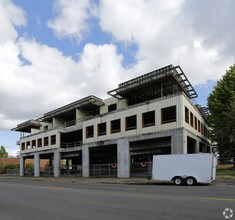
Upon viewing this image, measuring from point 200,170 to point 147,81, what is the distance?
1694 centimetres

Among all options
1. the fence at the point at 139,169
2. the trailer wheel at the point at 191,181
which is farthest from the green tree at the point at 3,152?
the trailer wheel at the point at 191,181

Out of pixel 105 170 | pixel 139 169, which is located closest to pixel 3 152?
pixel 105 170

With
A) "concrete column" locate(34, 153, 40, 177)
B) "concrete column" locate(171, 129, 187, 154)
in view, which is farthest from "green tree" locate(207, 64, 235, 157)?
"concrete column" locate(34, 153, 40, 177)

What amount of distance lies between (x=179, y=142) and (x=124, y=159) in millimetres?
8134

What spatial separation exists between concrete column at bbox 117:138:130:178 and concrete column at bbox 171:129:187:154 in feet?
22.1

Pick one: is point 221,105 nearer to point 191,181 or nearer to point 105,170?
point 105,170

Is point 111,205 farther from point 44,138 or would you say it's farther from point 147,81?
point 44,138

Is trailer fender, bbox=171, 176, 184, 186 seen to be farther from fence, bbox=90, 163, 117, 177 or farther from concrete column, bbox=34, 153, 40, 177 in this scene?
concrete column, bbox=34, 153, 40, 177

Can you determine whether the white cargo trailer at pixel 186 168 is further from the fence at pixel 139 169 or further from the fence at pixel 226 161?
the fence at pixel 226 161

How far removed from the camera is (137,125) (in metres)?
38.8

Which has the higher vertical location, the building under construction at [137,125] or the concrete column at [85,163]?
the building under construction at [137,125]

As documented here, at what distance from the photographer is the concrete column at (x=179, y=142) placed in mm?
33438

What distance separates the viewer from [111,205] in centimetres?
1259

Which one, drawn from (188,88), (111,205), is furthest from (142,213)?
(188,88)
